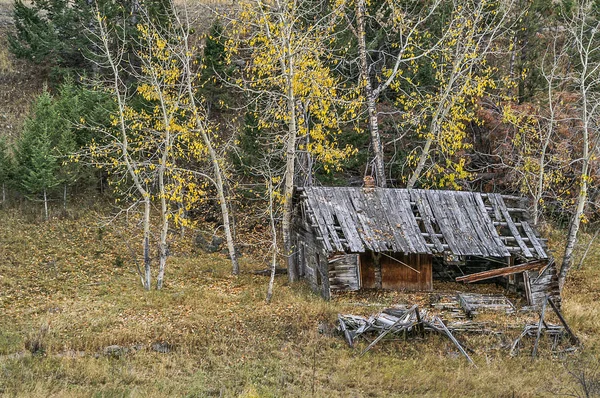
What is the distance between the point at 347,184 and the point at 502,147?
8350mm

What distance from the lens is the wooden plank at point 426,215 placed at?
18281 mm

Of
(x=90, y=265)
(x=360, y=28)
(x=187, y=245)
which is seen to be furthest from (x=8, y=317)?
(x=360, y=28)

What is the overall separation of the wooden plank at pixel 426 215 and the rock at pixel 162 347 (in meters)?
9.66

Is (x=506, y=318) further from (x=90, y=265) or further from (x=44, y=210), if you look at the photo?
(x=44, y=210)

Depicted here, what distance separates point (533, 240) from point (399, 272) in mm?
5035

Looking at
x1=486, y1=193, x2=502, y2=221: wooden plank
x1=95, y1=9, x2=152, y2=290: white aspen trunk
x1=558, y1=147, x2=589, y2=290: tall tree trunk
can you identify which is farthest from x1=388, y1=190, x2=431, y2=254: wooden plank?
x1=95, y1=9, x2=152, y2=290: white aspen trunk

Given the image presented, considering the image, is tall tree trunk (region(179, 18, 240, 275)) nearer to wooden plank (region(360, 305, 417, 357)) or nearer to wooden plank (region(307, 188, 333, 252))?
wooden plank (region(307, 188, 333, 252))

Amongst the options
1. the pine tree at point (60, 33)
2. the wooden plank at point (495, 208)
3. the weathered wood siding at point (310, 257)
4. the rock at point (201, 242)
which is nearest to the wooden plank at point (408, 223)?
the weathered wood siding at point (310, 257)

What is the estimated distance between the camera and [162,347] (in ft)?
44.9

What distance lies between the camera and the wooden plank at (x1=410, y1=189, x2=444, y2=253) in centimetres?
1828

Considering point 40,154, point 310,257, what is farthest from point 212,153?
point 40,154

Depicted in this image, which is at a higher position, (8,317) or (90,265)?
(90,265)

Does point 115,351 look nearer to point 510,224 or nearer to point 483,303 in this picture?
point 483,303

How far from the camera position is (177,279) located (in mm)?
20672
